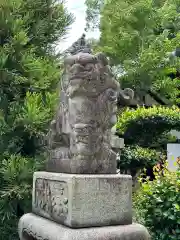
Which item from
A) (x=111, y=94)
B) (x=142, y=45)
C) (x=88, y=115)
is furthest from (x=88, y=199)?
(x=142, y=45)

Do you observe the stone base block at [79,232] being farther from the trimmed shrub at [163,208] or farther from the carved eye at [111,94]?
the trimmed shrub at [163,208]

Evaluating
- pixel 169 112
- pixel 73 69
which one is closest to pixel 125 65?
pixel 169 112

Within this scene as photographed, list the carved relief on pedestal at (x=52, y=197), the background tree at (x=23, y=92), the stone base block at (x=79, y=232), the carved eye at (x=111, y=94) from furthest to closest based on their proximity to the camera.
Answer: the background tree at (x=23, y=92) < the carved eye at (x=111, y=94) < the carved relief on pedestal at (x=52, y=197) < the stone base block at (x=79, y=232)

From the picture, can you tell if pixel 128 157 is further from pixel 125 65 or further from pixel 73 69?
pixel 73 69

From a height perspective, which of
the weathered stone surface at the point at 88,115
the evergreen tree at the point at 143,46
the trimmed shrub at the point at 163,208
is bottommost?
the trimmed shrub at the point at 163,208

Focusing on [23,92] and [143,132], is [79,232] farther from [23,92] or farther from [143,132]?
[143,132]

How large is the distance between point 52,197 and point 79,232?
0.52 metres

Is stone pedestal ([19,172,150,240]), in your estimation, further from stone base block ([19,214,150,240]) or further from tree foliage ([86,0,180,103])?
tree foliage ([86,0,180,103])

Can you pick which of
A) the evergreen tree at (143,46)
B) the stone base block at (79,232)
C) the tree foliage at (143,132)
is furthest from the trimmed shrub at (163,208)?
the evergreen tree at (143,46)

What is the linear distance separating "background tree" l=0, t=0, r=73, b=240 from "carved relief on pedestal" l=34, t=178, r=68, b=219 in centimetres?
69

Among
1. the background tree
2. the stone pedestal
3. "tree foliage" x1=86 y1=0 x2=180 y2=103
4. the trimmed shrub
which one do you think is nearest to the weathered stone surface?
the stone pedestal

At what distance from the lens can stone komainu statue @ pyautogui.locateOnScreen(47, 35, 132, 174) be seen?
115 inches

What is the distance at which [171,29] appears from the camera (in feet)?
47.1

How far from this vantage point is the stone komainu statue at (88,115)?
9.58ft
